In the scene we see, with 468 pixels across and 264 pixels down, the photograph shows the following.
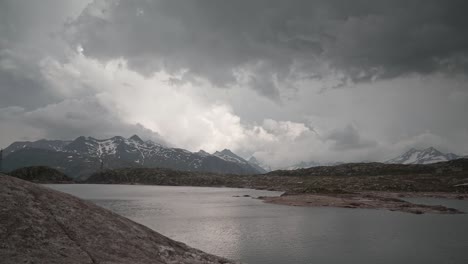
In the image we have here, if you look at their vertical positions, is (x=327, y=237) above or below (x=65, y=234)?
below

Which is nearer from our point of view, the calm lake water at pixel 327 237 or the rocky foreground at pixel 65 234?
the rocky foreground at pixel 65 234

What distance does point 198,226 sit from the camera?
251 feet

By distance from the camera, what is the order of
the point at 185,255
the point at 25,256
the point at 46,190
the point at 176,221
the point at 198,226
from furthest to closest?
the point at 176,221, the point at 198,226, the point at 185,255, the point at 46,190, the point at 25,256

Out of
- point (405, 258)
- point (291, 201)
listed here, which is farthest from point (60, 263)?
point (291, 201)

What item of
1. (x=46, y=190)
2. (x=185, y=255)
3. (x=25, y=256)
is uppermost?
(x=46, y=190)

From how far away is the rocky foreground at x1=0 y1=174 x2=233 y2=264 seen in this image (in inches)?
754

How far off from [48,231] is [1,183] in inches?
199

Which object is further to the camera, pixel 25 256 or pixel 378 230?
pixel 378 230

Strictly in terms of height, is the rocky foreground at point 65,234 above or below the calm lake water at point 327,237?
above

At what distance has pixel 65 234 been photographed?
21.8 m

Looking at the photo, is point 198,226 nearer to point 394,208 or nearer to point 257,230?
point 257,230

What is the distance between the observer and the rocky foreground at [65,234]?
19156mm

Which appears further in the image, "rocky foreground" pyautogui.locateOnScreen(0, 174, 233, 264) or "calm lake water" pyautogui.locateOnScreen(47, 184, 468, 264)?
"calm lake water" pyautogui.locateOnScreen(47, 184, 468, 264)

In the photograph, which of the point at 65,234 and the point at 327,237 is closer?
the point at 65,234
